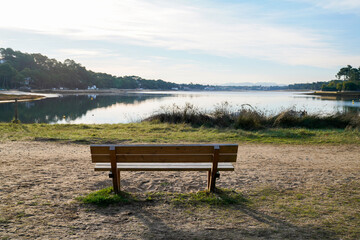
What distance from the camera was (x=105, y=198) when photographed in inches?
168

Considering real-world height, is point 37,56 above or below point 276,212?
above

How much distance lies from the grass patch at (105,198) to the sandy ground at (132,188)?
146 millimetres

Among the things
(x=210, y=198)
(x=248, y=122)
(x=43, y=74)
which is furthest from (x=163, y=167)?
(x=43, y=74)

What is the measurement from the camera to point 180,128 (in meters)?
12.9

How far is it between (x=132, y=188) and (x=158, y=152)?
43.9 inches

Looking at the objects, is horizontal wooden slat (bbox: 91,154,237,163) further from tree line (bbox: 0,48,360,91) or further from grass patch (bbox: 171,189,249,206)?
tree line (bbox: 0,48,360,91)

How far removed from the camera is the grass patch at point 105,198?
423cm

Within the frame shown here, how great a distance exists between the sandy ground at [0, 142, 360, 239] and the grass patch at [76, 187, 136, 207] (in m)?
0.15

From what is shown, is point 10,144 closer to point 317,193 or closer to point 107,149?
point 107,149

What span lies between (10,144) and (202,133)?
256 inches

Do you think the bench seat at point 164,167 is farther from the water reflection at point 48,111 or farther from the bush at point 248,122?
the water reflection at point 48,111

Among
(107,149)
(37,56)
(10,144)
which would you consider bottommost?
(10,144)

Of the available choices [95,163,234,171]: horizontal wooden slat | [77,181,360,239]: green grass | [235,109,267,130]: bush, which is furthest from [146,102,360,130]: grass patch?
[95,163,234,171]: horizontal wooden slat

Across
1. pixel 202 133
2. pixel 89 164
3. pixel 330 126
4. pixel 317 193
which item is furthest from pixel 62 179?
pixel 330 126
